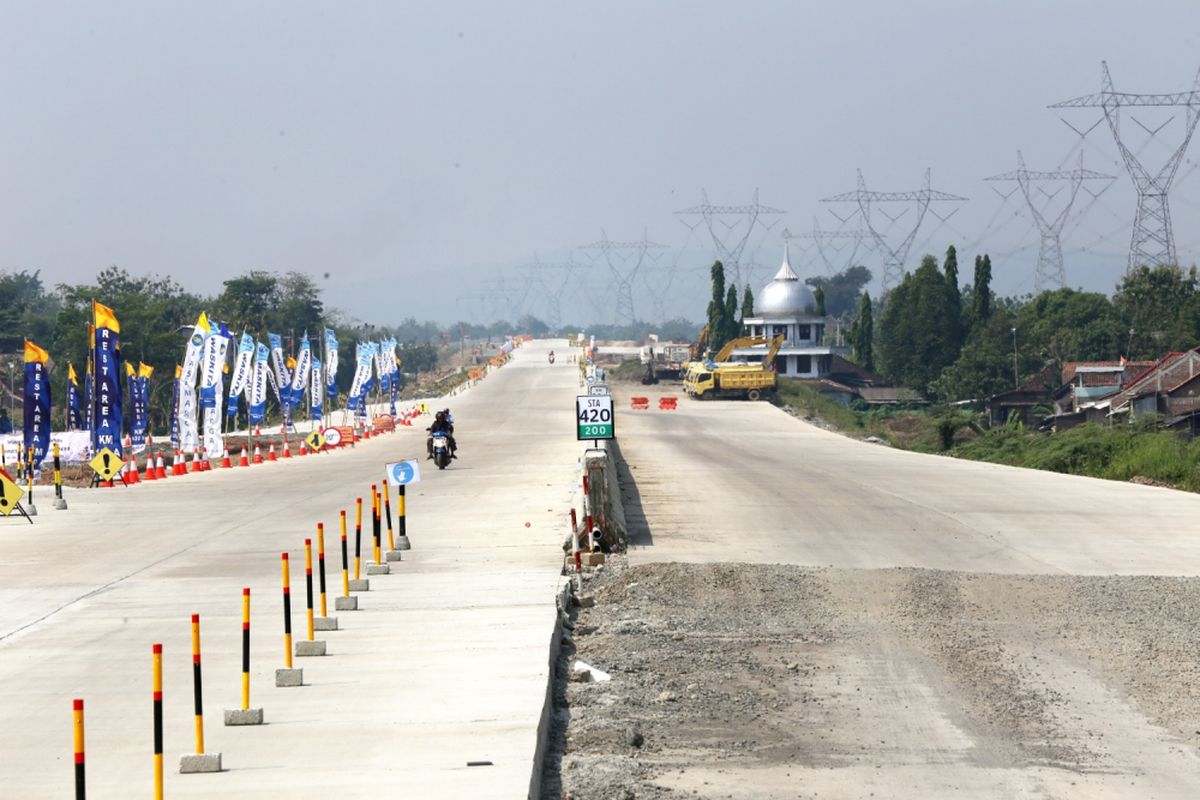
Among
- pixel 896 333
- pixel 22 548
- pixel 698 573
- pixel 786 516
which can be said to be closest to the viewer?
pixel 698 573

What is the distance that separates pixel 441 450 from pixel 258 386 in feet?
64.5

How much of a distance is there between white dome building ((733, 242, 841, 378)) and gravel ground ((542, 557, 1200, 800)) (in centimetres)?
11749

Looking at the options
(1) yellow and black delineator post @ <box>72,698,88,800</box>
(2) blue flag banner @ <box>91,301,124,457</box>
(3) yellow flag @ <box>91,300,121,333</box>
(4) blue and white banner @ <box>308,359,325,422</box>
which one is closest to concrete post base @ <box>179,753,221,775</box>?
(1) yellow and black delineator post @ <box>72,698,88,800</box>

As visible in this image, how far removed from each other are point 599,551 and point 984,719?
1052 cm

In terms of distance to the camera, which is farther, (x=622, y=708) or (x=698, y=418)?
(x=698, y=418)

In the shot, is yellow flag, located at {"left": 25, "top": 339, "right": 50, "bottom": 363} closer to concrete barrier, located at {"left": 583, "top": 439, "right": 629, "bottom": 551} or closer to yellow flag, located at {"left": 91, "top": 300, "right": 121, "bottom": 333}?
yellow flag, located at {"left": 91, "top": 300, "right": 121, "bottom": 333}

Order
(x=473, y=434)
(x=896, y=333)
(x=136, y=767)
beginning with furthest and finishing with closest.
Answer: (x=896, y=333)
(x=473, y=434)
(x=136, y=767)

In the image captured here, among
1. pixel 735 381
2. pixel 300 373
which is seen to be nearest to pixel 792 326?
pixel 735 381

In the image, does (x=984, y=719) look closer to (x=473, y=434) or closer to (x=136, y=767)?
(x=136, y=767)

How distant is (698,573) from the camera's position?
21266mm

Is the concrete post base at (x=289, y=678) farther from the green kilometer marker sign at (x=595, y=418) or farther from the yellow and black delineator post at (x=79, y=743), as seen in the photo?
the green kilometer marker sign at (x=595, y=418)

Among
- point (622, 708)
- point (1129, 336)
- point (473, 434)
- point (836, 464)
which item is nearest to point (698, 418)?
point (473, 434)

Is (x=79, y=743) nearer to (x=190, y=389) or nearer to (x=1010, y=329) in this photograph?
(x=190, y=389)

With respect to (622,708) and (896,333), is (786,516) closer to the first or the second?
(622,708)
